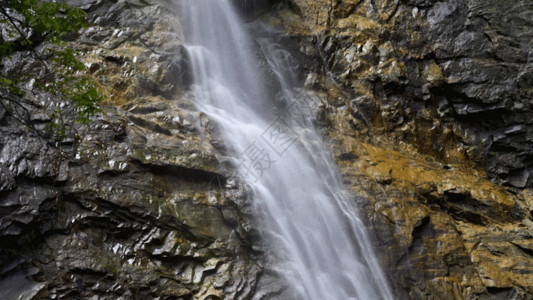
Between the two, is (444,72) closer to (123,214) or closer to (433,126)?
(433,126)

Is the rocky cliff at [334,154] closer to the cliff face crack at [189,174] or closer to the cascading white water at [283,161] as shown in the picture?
the cliff face crack at [189,174]

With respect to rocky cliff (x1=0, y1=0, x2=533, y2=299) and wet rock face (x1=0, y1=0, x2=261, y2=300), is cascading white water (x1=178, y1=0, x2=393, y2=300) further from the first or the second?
wet rock face (x1=0, y1=0, x2=261, y2=300)

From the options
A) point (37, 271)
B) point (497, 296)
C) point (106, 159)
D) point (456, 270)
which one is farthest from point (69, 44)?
point (497, 296)

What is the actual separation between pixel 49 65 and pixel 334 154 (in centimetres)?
651

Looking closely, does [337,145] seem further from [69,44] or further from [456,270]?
[69,44]

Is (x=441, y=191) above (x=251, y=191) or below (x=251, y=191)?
above

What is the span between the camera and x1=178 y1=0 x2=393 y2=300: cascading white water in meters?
6.62

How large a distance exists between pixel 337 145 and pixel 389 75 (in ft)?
9.07

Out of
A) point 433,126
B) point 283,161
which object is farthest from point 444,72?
point 283,161

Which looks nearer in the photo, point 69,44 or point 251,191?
point 251,191

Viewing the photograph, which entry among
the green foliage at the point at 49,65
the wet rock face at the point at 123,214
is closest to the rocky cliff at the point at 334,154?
the wet rock face at the point at 123,214

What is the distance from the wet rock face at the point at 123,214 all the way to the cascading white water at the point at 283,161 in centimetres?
71

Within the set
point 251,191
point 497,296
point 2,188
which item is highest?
point 251,191

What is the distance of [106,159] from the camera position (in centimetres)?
638
